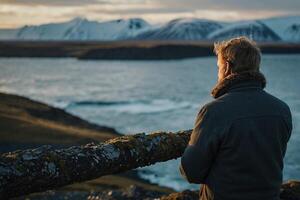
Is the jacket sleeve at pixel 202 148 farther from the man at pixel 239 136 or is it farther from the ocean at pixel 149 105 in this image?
the ocean at pixel 149 105

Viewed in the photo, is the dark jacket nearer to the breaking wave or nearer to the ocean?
the ocean

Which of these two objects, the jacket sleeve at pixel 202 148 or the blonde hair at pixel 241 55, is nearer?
the jacket sleeve at pixel 202 148

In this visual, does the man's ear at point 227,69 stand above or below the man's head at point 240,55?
below

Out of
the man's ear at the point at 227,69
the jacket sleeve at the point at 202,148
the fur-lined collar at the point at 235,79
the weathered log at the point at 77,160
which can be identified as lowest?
the weathered log at the point at 77,160

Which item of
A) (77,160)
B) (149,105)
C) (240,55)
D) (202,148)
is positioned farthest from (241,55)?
(149,105)

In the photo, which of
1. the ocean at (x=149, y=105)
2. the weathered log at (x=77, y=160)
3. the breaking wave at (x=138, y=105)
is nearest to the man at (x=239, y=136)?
the weathered log at (x=77, y=160)

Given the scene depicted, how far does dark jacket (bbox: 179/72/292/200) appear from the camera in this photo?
14.3ft

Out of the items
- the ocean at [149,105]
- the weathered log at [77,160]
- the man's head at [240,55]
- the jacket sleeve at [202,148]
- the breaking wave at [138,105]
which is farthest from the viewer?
the breaking wave at [138,105]

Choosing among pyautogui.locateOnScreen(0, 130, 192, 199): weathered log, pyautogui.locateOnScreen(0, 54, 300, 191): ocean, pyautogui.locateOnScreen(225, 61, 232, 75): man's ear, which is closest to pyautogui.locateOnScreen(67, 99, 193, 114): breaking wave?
pyautogui.locateOnScreen(0, 54, 300, 191): ocean

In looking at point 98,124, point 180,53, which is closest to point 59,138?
point 98,124

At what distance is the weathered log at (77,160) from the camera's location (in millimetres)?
4828

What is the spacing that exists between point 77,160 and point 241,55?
192cm

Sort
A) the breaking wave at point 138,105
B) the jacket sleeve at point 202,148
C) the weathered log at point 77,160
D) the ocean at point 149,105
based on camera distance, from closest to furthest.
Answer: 1. the jacket sleeve at point 202,148
2. the weathered log at point 77,160
3. the ocean at point 149,105
4. the breaking wave at point 138,105

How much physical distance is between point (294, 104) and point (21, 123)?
27278mm
